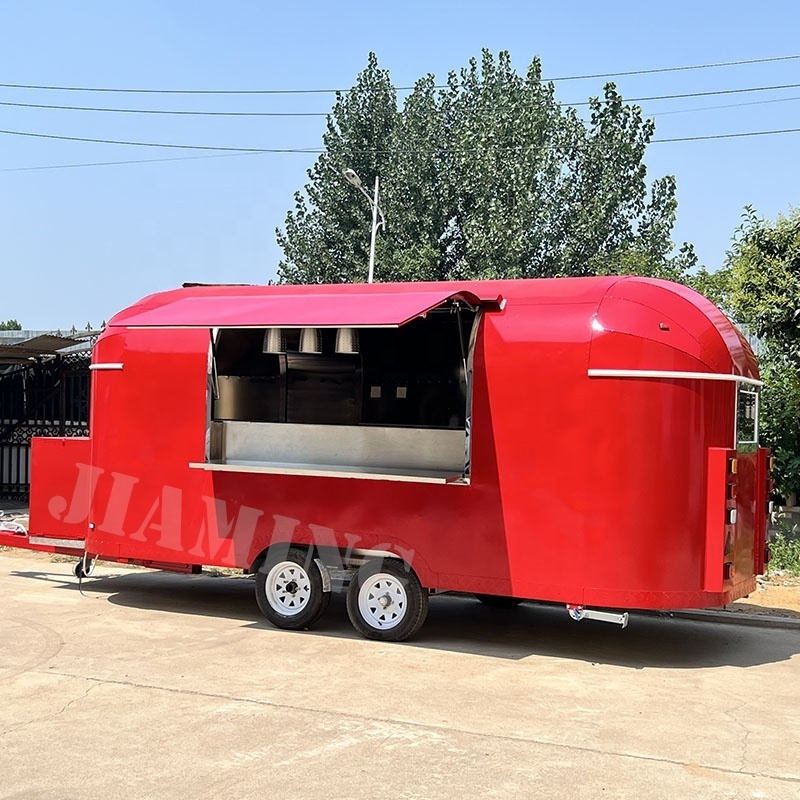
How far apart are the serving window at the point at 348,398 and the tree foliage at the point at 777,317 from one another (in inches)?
265

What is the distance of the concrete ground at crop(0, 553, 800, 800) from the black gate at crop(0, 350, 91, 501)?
9.87 metres

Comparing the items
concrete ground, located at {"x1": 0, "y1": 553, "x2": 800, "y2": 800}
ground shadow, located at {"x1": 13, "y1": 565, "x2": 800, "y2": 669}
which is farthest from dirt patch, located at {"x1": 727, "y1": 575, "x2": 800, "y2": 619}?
concrete ground, located at {"x1": 0, "y1": 553, "x2": 800, "y2": 800}

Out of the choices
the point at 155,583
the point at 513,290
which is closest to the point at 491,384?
the point at 513,290

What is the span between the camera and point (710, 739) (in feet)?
24.4

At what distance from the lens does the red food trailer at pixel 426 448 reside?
31.4 ft

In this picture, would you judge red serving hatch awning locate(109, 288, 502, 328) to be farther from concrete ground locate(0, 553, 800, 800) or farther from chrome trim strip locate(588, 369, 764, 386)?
concrete ground locate(0, 553, 800, 800)

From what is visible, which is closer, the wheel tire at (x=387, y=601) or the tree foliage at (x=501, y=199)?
the wheel tire at (x=387, y=601)

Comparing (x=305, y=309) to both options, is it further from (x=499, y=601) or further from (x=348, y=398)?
(x=499, y=601)

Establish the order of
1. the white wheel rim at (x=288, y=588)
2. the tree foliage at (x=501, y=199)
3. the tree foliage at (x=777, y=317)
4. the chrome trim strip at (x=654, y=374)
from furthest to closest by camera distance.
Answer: the tree foliage at (x=501, y=199)
the tree foliage at (x=777, y=317)
the white wheel rim at (x=288, y=588)
the chrome trim strip at (x=654, y=374)

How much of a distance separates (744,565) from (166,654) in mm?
5127

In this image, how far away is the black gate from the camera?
71.6 feet

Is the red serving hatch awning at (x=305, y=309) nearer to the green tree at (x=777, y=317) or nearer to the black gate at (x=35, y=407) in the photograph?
the green tree at (x=777, y=317)

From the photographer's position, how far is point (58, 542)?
12.9 meters

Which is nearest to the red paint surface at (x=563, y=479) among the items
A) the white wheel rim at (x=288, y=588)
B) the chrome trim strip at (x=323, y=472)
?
the chrome trim strip at (x=323, y=472)
